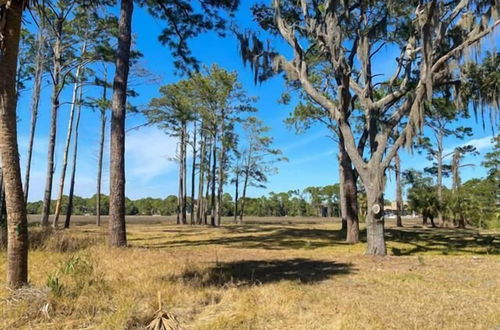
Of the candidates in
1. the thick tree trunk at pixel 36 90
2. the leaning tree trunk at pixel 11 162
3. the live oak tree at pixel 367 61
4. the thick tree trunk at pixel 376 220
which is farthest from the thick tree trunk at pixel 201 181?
the leaning tree trunk at pixel 11 162

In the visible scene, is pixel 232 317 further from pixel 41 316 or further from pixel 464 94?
pixel 464 94

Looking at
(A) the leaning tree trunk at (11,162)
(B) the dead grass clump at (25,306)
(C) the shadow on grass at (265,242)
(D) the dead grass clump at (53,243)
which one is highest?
(A) the leaning tree trunk at (11,162)

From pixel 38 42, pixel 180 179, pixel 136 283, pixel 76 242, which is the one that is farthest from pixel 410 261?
pixel 180 179

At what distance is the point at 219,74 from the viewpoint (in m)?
25.5

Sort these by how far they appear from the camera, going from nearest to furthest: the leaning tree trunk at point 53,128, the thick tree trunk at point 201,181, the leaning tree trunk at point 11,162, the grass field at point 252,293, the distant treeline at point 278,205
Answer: the grass field at point 252,293 < the leaning tree trunk at point 11,162 < the leaning tree trunk at point 53,128 < the thick tree trunk at point 201,181 < the distant treeline at point 278,205

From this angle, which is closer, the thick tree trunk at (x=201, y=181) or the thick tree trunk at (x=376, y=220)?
the thick tree trunk at (x=376, y=220)

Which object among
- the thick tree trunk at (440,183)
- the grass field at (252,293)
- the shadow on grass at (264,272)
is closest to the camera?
the grass field at (252,293)

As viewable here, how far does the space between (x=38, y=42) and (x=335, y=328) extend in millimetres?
18714

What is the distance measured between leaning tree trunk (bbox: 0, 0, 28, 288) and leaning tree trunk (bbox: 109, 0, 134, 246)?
17.6ft

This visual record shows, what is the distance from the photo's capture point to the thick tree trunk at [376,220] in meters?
9.27

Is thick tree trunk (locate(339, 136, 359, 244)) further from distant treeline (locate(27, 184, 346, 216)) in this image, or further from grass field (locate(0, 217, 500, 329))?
distant treeline (locate(27, 184, 346, 216))

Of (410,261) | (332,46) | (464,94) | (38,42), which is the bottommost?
(410,261)

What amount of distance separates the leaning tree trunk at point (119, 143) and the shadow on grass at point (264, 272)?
3.89 m

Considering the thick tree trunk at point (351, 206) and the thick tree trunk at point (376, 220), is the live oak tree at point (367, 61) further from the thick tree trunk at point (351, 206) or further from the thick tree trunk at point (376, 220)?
the thick tree trunk at point (351, 206)
